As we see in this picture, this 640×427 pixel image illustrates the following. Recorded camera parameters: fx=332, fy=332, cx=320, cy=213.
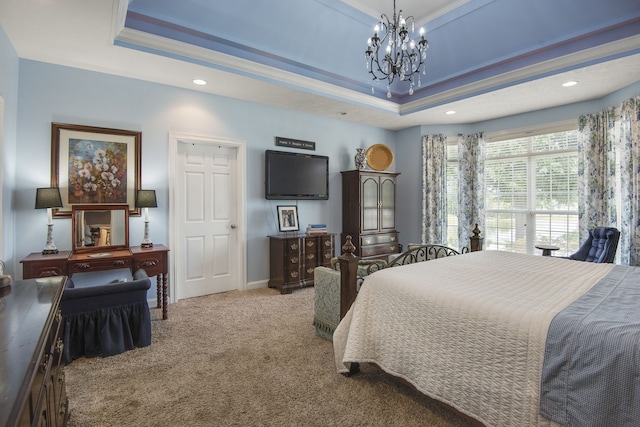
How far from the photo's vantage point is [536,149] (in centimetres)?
A: 503

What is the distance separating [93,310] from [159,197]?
1580mm

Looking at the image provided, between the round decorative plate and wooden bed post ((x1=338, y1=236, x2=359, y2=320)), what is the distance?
3.57 m

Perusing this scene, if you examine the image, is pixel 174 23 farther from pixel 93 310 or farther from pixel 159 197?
pixel 93 310

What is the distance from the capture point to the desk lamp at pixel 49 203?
2992 millimetres

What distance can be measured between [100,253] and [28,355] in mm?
2752

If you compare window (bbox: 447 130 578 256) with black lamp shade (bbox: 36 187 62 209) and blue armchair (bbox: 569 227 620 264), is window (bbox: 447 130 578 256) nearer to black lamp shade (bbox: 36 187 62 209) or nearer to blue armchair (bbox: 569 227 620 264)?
blue armchair (bbox: 569 227 620 264)

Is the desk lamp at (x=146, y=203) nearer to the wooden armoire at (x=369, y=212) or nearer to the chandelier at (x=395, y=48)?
the chandelier at (x=395, y=48)

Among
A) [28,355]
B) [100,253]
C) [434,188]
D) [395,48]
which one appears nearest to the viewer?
[28,355]

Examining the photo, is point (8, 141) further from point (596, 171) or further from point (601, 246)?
point (596, 171)

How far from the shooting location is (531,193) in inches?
201

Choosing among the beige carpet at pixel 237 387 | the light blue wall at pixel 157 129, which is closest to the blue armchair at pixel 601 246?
the beige carpet at pixel 237 387

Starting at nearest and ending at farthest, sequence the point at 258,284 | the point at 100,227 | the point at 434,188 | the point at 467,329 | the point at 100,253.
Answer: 1. the point at 467,329
2. the point at 100,253
3. the point at 100,227
4. the point at 258,284
5. the point at 434,188

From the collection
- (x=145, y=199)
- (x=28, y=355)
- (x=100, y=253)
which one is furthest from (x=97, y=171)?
(x=28, y=355)

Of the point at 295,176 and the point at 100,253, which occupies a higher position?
the point at 295,176
